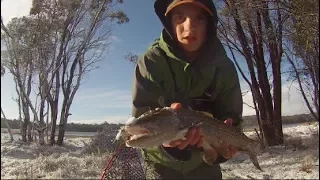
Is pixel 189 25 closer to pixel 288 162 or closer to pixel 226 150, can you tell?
pixel 226 150

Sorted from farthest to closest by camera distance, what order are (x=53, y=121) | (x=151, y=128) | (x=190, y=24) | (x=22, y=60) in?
(x=53, y=121)
(x=22, y=60)
(x=190, y=24)
(x=151, y=128)

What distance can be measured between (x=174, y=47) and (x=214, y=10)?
0.07 metres

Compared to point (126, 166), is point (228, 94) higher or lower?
higher

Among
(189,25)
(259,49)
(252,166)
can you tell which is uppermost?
(259,49)

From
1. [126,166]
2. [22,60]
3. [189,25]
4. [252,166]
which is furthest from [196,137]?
[22,60]

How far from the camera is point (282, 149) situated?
69.3 inches

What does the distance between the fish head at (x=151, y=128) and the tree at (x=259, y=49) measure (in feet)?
3.97

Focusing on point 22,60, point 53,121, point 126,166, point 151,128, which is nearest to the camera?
point 151,128

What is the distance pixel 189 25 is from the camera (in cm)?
36

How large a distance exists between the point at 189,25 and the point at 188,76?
5 centimetres

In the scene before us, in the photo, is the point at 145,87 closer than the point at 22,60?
Yes

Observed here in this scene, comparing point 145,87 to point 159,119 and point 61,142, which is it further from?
point 61,142

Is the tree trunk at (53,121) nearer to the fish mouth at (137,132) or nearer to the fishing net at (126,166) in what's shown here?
the fishing net at (126,166)

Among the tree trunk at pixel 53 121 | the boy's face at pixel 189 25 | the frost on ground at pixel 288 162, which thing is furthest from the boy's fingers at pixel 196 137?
the tree trunk at pixel 53 121
